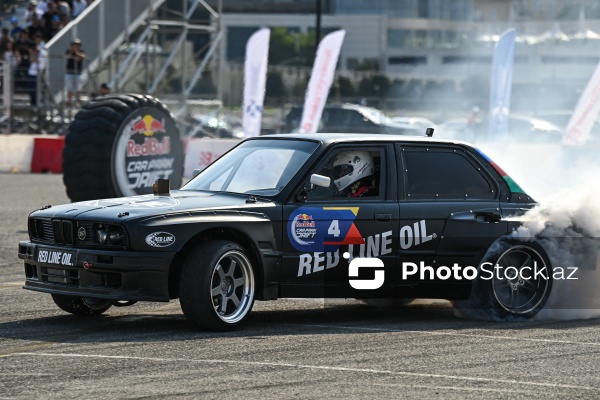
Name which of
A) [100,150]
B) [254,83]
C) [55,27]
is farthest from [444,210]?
[55,27]

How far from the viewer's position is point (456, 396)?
6016 mm

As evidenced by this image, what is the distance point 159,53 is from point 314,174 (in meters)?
21.0

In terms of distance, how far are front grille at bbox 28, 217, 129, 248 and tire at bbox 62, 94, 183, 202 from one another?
267 inches

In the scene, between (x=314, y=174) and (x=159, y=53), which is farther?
(x=159, y=53)

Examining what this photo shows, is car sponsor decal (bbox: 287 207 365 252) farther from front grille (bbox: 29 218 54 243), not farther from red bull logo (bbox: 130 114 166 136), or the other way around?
red bull logo (bbox: 130 114 166 136)

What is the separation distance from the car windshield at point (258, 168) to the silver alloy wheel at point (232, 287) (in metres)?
0.63

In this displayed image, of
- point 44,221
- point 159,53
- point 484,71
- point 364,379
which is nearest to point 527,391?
point 364,379

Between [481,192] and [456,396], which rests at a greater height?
[481,192]

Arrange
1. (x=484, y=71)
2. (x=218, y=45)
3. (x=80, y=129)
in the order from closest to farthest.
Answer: (x=80, y=129)
(x=218, y=45)
(x=484, y=71)

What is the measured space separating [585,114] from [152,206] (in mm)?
18463

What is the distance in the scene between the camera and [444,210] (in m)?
8.55

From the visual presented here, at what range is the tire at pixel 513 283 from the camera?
28.2 ft

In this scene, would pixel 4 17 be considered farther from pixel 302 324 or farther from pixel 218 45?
pixel 302 324

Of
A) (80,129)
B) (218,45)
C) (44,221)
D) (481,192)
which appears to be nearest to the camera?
(44,221)
